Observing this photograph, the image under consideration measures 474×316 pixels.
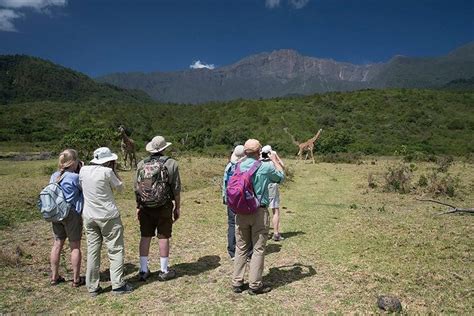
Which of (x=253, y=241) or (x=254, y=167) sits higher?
(x=254, y=167)

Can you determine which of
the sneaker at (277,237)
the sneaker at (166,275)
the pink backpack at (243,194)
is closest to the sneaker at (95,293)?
the sneaker at (166,275)

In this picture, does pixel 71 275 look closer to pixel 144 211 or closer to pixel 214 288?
pixel 144 211

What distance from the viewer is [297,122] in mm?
52406

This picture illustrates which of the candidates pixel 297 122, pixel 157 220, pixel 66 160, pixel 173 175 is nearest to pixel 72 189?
pixel 66 160

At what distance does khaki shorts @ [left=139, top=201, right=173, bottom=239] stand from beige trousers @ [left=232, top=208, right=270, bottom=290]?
116 cm

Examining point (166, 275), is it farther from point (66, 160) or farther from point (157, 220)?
point (66, 160)

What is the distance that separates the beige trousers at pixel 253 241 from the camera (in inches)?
233

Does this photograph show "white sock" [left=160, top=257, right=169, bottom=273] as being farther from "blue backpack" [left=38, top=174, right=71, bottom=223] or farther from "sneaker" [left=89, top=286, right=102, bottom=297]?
"blue backpack" [left=38, top=174, right=71, bottom=223]

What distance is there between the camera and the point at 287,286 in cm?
636

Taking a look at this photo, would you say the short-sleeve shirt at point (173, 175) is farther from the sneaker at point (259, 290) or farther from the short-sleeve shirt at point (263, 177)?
the sneaker at point (259, 290)

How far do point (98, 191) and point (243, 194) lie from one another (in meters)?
2.04

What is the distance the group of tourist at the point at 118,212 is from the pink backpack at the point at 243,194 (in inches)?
4.0

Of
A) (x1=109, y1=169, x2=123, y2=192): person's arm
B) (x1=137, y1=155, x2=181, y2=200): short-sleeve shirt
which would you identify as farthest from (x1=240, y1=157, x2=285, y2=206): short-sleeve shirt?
(x1=109, y1=169, x2=123, y2=192): person's arm

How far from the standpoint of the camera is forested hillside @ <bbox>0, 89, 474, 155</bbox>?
140 feet
